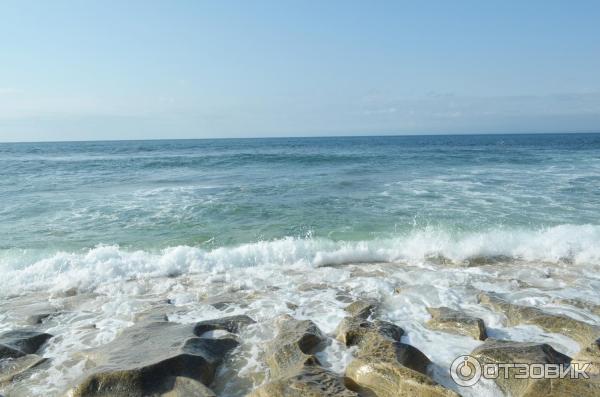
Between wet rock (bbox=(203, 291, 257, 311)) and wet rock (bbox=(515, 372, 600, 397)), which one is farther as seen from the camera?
wet rock (bbox=(203, 291, 257, 311))

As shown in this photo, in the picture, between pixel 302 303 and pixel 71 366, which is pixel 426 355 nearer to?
pixel 302 303

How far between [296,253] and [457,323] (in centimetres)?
492

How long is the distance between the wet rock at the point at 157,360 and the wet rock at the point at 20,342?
3.31 feet

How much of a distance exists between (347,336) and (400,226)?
7.55m

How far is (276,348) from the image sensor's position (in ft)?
17.1

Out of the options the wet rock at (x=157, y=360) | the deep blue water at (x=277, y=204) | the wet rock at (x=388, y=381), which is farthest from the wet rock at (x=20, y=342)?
the deep blue water at (x=277, y=204)

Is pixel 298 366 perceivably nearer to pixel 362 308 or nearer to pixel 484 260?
pixel 362 308

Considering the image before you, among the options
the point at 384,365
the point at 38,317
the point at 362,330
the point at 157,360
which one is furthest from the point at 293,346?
the point at 38,317

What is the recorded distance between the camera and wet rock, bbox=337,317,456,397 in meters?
4.19

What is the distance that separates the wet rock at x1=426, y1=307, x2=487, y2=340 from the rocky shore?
0.05 ft

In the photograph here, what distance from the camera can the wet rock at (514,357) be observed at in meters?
4.37

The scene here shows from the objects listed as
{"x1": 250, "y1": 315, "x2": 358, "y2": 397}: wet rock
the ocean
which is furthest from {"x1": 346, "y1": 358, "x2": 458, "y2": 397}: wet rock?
the ocean

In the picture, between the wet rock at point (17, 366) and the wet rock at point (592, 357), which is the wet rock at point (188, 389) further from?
the wet rock at point (592, 357)

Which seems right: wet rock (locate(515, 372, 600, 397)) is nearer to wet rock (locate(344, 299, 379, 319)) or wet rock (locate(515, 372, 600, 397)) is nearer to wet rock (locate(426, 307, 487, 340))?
wet rock (locate(426, 307, 487, 340))
